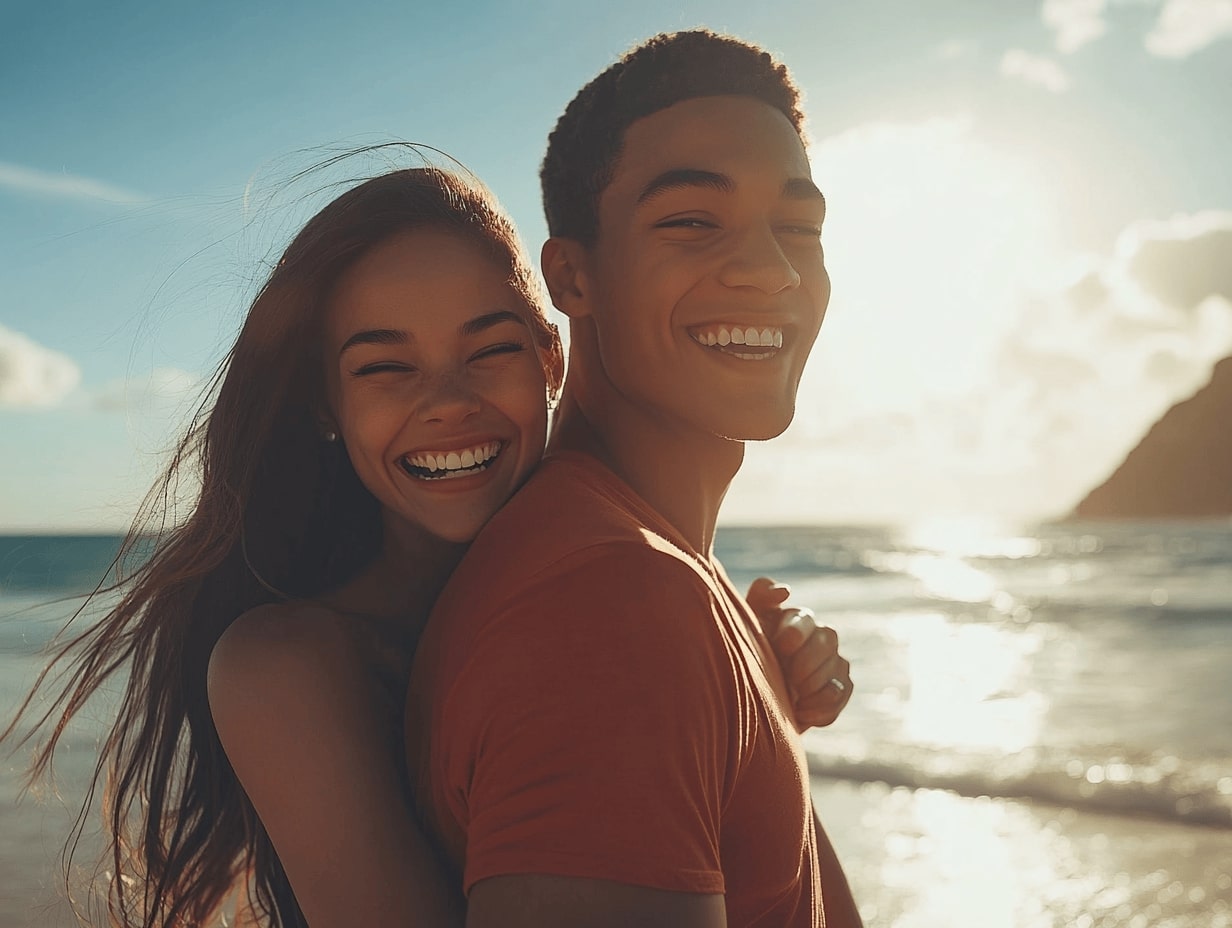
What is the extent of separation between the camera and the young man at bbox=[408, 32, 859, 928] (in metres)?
1.17

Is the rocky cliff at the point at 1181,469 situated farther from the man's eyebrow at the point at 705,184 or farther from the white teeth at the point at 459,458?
the white teeth at the point at 459,458

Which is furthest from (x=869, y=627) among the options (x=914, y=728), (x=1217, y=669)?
(x=914, y=728)

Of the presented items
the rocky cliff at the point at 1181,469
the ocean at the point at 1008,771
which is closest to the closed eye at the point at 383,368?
the ocean at the point at 1008,771

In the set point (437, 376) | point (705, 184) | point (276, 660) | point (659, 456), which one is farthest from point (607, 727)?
point (705, 184)

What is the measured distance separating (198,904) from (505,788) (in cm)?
149

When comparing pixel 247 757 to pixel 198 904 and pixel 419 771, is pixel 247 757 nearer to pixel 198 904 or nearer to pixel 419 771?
pixel 419 771

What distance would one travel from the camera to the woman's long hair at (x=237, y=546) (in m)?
2.14

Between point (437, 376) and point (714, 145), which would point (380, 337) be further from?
point (714, 145)

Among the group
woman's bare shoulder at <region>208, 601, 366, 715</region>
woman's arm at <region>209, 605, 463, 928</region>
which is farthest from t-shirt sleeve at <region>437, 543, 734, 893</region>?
woman's bare shoulder at <region>208, 601, 366, 715</region>

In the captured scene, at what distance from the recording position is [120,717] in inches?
92.1

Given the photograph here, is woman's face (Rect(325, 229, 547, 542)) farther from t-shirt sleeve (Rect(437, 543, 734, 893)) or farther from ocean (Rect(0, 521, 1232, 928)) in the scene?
ocean (Rect(0, 521, 1232, 928))

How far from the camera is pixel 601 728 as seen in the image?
3.85 feet

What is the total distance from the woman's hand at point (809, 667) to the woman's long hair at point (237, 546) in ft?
2.66

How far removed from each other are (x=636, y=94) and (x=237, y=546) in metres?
1.24
